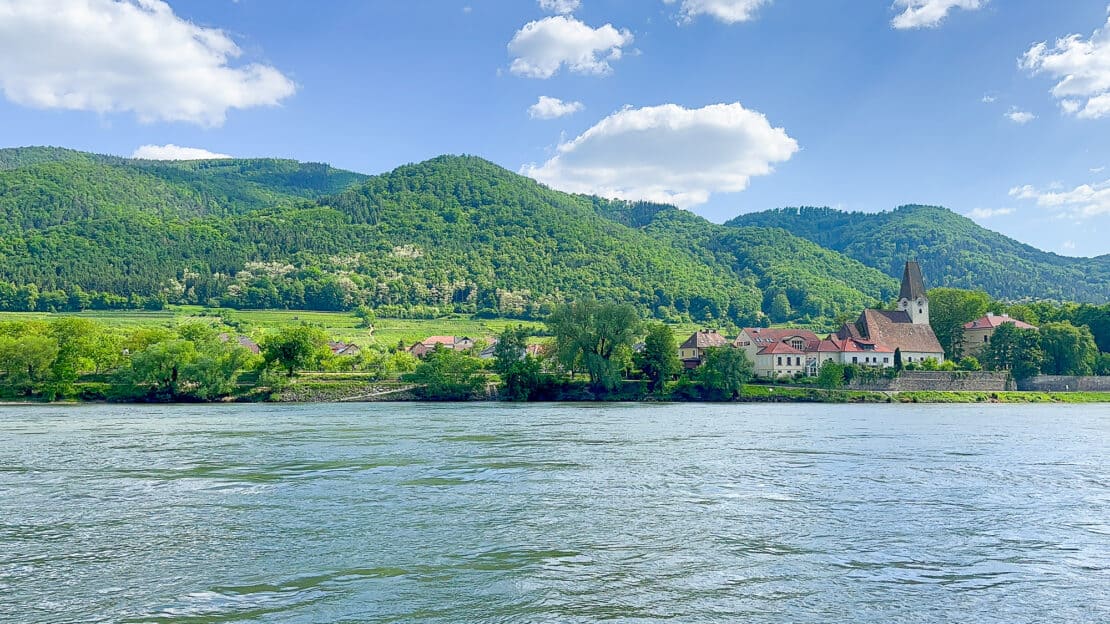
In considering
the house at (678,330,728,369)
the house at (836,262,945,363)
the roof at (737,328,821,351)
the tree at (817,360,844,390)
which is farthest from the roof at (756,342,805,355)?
the tree at (817,360,844,390)

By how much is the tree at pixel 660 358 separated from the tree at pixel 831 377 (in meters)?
15.3

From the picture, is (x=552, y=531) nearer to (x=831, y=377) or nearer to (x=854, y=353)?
(x=831, y=377)

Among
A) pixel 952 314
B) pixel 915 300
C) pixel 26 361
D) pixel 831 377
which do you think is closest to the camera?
pixel 26 361

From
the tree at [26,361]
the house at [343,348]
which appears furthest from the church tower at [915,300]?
the tree at [26,361]

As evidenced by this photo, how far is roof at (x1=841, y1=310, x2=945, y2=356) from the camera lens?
107 meters

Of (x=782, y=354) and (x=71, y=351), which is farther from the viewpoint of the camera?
(x=782, y=354)

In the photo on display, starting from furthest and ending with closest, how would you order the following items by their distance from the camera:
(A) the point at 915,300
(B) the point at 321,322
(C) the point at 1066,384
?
(B) the point at 321,322, (A) the point at 915,300, (C) the point at 1066,384

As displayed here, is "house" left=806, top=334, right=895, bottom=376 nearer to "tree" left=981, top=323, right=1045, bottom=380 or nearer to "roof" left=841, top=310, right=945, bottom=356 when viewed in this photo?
"roof" left=841, top=310, right=945, bottom=356

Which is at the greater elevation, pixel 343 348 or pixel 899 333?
pixel 899 333

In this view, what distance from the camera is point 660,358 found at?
90.8 metres

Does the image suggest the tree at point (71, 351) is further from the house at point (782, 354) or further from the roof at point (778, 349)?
the roof at point (778, 349)

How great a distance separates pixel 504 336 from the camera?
95250 mm

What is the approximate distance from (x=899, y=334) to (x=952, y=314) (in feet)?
46.2

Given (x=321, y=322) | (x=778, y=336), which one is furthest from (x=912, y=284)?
(x=321, y=322)
